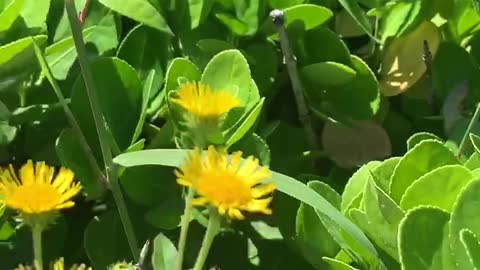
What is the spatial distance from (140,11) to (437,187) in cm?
37

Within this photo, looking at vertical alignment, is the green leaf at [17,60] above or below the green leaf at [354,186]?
above

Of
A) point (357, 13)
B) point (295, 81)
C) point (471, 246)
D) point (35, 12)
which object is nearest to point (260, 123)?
point (295, 81)

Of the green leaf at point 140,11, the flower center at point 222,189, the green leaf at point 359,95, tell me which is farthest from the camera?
the green leaf at point 359,95

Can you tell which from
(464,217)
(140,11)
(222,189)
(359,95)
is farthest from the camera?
(359,95)

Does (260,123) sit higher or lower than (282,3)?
lower

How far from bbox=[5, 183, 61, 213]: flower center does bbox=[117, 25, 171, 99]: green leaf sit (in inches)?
12.9

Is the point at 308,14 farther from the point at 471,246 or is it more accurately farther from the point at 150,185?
the point at 471,246

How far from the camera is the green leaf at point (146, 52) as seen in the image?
3.68 ft

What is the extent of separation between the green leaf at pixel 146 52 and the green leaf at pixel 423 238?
1.27 ft

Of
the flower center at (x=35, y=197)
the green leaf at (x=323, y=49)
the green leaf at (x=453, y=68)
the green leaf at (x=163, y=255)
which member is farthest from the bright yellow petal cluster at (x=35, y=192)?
the green leaf at (x=453, y=68)

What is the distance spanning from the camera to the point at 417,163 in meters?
0.96

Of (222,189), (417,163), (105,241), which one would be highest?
(222,189)

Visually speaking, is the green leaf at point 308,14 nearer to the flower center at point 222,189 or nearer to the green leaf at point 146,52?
the green leaf at point 146,52

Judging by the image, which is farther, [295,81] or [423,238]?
[295,81]
